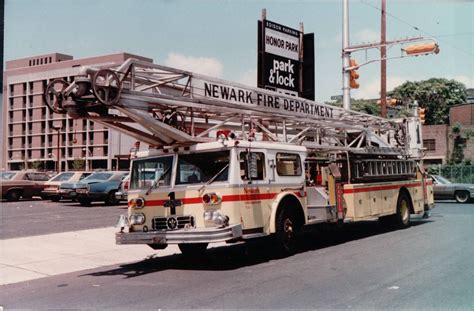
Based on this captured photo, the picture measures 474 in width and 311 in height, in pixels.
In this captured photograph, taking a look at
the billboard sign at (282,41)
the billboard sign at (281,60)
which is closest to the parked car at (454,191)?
the billboard sign at (281,60)

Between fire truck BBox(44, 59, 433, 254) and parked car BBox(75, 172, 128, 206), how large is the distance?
1310 centimetres

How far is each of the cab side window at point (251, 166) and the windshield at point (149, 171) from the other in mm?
1357

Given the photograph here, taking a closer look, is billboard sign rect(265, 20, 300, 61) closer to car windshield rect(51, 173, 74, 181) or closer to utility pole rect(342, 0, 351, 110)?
utility pole rect(342, 0, 351, 110)

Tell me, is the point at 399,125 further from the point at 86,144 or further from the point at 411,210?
the point at 86,144

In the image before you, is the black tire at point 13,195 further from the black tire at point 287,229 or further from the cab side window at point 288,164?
the black tire at point 287,229

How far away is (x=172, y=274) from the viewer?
904 cm

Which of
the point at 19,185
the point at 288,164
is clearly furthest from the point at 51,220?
the point at 19,185

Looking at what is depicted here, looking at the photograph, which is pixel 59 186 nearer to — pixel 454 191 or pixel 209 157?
pixel 209 157

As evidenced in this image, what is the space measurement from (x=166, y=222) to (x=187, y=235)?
2.60 feet

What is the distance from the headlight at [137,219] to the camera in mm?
9828

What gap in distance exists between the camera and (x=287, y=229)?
10.5 metres

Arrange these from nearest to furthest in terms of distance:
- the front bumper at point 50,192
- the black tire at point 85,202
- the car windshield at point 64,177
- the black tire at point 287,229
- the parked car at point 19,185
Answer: the black tire at point 287,229
the black tire at point 85,202
the front bumper at point 50,192
the car windshield at point 64,177
the parked car at point 19,185

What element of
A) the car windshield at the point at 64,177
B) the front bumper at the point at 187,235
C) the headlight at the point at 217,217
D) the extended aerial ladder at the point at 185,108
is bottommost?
the front bumper at the point at 187,235

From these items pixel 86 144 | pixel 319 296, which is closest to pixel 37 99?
pixel 86 144
